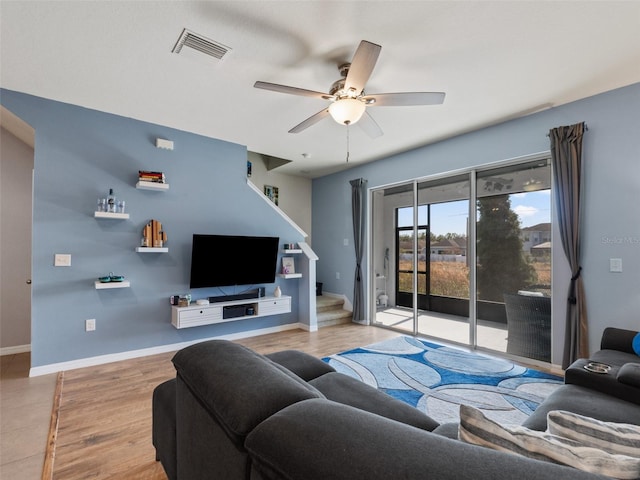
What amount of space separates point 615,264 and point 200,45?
4.11 meters

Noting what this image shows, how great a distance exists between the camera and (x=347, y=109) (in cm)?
249

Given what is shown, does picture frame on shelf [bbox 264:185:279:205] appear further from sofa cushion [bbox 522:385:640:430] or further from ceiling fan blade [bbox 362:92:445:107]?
sofa cushion [bbox 522:385:640:430]

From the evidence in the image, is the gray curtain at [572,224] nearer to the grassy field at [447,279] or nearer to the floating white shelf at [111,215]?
the grassy field at [447,279]

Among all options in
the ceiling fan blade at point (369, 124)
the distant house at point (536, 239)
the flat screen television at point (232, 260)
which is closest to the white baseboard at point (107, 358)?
the flat screen television at point (232, 260)

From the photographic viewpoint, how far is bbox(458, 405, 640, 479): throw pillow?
2.14 ft

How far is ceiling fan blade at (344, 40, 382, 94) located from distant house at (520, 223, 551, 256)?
2.65 meters

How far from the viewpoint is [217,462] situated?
103 cm

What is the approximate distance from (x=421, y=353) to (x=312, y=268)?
2.01m

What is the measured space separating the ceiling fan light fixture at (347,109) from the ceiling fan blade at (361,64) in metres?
0.09

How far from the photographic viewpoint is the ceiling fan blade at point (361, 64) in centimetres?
191

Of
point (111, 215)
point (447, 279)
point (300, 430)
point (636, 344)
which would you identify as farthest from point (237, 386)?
point (447, 279)

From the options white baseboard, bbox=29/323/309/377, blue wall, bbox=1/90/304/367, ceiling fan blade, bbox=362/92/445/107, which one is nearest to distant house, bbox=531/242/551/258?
ceiling fan blade, bbox=362/92/445/107

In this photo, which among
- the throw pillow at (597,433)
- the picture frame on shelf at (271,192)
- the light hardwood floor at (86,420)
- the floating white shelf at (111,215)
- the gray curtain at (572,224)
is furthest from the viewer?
the picture frame on shelf at (271,192)

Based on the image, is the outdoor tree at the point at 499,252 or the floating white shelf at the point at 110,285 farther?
the outdoor tree at the point at 499,252
